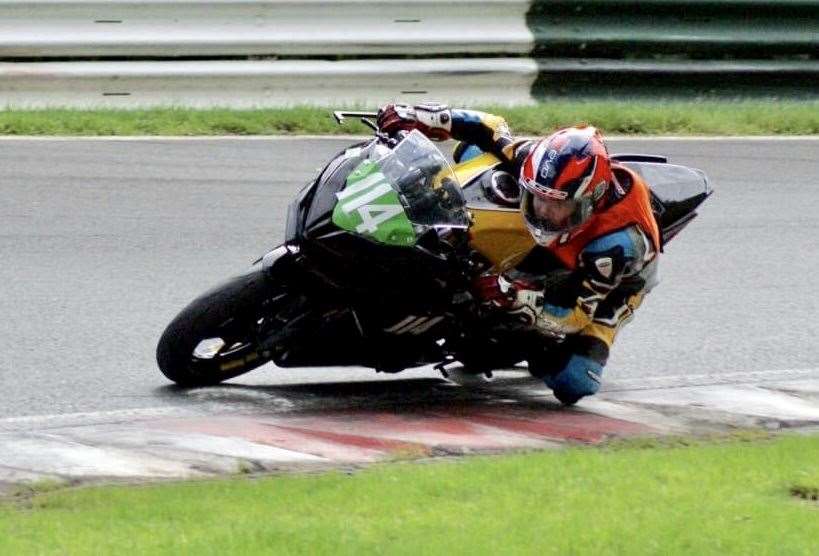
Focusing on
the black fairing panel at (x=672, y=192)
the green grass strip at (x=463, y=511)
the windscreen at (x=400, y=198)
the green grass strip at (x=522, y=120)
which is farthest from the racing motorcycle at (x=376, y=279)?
the green grass strip at (x=522, y=120)

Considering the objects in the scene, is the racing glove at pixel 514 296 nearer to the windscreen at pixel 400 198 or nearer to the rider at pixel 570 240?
the rider at pixel 570 240

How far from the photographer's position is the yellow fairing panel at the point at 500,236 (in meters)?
6.27

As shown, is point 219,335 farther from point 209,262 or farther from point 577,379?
point 209,262

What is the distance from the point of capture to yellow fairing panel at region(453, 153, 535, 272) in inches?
247

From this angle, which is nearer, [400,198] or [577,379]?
[400,198]

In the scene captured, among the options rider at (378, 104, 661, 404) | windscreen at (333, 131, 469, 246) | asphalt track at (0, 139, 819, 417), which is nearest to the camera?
windscreen at (333, 131, 469, 246)

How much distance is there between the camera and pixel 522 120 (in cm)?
1116

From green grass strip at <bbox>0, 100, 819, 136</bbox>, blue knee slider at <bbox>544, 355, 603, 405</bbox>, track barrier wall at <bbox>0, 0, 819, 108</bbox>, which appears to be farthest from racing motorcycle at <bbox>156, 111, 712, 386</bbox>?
track barrier wall at <bbox>0, 0, 819, 108</bbox>

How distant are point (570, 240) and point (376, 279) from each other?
2.51ft

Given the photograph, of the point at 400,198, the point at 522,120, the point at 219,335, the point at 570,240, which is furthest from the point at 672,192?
the point at 522,120

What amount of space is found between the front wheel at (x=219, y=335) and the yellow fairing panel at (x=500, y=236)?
76 centimetres

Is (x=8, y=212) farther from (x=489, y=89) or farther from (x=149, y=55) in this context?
(x=489, y=89)

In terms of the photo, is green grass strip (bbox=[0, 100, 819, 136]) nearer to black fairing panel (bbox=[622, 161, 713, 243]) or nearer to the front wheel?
black fairing panel (bbox=[622, 161, 713, 243])

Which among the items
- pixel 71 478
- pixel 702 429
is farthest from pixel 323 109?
pixel 71 478
